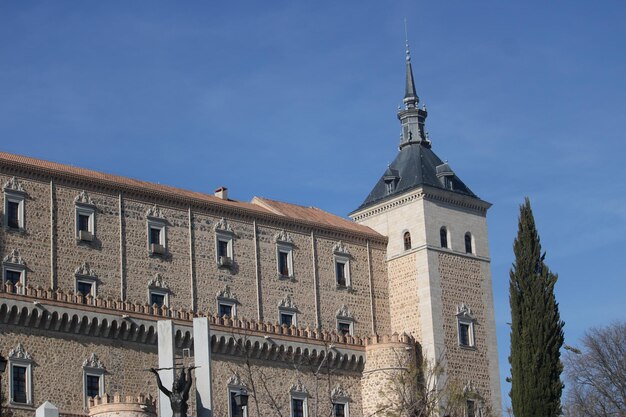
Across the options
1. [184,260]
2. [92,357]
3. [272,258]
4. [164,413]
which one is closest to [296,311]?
[272,258]

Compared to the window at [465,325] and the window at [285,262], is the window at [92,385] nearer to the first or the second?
the window at [285,262]

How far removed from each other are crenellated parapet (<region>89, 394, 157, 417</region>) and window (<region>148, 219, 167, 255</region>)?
9621 millimetres

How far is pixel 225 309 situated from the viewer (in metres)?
59.0

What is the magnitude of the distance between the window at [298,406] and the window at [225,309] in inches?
182

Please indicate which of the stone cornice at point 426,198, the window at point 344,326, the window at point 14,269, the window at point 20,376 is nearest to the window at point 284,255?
the window at point 344,326

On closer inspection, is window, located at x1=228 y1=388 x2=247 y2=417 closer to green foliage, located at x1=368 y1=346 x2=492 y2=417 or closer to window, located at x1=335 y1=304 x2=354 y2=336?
green foliage, located at x1=368 y1=346 x2=492 y2=417

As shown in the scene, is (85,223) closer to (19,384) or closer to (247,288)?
(247,288)

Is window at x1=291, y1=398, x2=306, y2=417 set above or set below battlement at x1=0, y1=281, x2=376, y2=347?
below

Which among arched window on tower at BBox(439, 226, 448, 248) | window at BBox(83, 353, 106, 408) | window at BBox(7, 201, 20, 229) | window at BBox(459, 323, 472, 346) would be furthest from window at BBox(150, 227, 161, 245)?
window at BBox(459, 323, 472, 346)

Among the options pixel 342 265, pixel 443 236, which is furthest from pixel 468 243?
pixel 342 265

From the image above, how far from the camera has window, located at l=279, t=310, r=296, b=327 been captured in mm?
61062

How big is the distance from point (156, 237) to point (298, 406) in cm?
934

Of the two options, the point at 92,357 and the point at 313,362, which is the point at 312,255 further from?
the point at 92,357

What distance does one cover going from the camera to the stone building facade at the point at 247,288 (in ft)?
168
